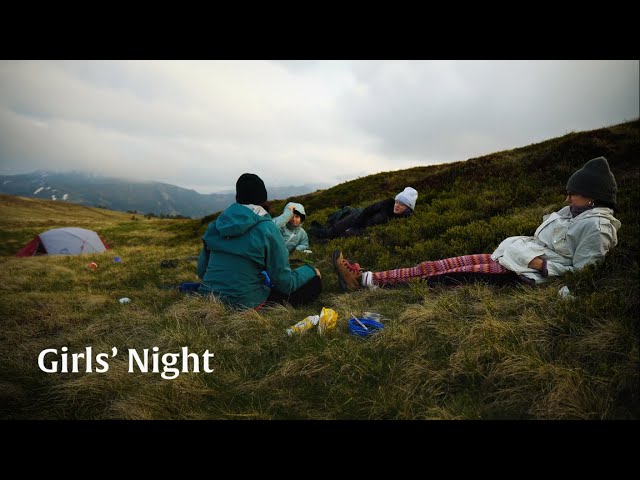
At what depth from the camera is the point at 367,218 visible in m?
10.1

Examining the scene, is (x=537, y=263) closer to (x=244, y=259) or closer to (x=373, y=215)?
(x=244, y=259)

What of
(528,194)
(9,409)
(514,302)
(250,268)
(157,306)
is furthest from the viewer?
(528,194)

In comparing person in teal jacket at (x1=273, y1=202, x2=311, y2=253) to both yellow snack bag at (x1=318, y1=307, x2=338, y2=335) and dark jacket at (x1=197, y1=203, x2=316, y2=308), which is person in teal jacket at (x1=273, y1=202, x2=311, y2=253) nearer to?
dark jacket at (x1=197, y1=203, x2=316, y2=308)

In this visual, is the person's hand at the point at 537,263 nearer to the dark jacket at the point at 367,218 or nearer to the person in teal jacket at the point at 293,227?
the dark jacket at the point at 367,218

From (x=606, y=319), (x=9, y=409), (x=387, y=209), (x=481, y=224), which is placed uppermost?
(x=387, y=209)

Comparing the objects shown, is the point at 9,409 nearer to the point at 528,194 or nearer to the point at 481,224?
the point at 481,224

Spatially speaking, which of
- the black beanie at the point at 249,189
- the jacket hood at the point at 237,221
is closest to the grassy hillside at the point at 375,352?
the jacket hood at the point at 237,221

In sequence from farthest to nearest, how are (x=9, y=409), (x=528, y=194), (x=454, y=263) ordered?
(x=528, y=194) < (x=454, y=263) < (x=9, y=409)

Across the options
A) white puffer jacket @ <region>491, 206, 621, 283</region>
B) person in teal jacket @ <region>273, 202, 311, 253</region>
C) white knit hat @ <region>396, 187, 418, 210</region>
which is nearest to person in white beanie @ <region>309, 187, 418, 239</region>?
white knit hat @ <region>396, 187, 418, 210</region>

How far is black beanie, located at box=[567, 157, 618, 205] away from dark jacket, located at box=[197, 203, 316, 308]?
14.4ft

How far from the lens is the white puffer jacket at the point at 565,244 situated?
4.36 m
